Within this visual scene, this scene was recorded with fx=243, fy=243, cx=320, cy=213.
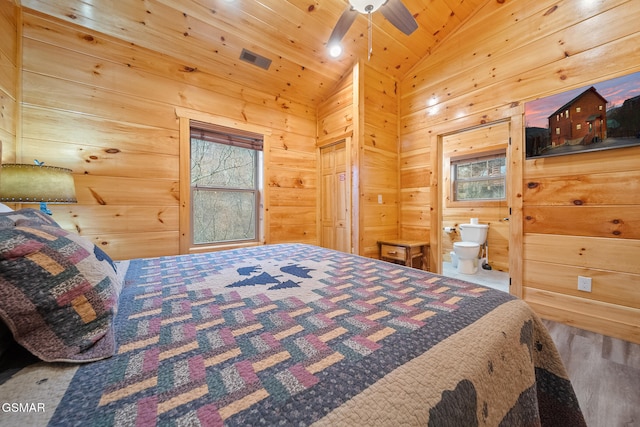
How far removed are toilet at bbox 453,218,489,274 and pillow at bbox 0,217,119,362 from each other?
13.5ft

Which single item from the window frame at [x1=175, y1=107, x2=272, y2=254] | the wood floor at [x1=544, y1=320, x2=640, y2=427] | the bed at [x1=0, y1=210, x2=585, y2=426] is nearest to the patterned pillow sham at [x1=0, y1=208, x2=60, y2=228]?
the bed at [x1=0, y1=210, x2=585, y2=426]

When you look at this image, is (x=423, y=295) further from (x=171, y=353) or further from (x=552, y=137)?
(x=552, y=137)

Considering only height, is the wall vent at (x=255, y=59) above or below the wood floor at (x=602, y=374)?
above

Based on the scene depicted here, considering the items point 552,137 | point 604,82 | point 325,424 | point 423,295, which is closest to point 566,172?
point 552,137

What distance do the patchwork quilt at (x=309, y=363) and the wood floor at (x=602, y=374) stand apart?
25.7 inches

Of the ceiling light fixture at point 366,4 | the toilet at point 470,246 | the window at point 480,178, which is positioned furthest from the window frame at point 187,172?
the window at point 480,178

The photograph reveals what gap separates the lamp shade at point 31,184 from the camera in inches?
57.4

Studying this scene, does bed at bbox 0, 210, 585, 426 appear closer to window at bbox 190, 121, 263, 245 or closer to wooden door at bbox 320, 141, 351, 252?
window at bbox 190, 121, 263, 245

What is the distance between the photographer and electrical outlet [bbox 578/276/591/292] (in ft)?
6.69

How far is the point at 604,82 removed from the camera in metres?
1.96

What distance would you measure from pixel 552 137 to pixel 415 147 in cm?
138

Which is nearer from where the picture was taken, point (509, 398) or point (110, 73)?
point (509, 398)

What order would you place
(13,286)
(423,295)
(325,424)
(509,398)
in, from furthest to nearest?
(423,295) < (509,398) < (13,286) < (325,424)

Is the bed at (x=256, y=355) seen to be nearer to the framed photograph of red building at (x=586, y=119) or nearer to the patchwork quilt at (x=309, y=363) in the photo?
the patchwork quilt at (x=309, y=363)
